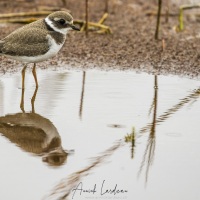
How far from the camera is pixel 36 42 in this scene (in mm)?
7195

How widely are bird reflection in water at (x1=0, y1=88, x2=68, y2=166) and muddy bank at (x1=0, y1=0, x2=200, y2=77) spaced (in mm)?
1960

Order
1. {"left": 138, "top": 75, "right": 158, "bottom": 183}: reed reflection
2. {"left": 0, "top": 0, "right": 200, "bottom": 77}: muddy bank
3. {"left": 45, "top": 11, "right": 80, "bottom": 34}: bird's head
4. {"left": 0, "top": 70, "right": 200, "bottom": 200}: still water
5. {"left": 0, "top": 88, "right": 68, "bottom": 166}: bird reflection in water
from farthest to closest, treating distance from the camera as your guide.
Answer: {"left": 0, "top": 0, "right": 200, "bottom": 77}: muddy bank, {"left": 45, "top": 11, "right": 80, "bottom": 34}: bird's head, {"left": 0, "top": 88, "right": 68, "bottom": 166}: bird reflection in water, {"left": 138, "top": 75, "right": 158, "bottom": 183}: reed reflection, {"left": 0, "top": 70, "right": 200, "bottom": 200}: still water

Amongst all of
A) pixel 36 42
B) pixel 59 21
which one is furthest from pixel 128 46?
pixel 36 42

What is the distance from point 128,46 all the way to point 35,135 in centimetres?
388

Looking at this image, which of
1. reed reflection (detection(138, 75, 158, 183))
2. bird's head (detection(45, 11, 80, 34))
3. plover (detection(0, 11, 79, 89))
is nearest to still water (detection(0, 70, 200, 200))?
reed reflection (detection(138, 75, 158, 183))

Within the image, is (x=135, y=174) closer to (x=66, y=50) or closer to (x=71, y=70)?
(x=71, y=70)

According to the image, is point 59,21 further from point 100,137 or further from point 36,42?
point 100,137

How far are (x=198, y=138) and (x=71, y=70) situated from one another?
2965 mm

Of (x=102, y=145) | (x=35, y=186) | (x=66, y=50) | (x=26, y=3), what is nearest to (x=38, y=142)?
(x=102, y=145)

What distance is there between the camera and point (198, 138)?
566 centimetres

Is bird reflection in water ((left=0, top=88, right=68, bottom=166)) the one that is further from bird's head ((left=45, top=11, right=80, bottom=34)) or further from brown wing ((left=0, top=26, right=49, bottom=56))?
bird's head ((left=45, top=11, right=80, bottom=34))

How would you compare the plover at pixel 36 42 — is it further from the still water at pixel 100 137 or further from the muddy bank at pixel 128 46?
the muddy bank at pixel 128 46

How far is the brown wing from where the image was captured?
7164 mm

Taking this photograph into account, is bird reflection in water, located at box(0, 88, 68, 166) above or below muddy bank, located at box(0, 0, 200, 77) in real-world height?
below
